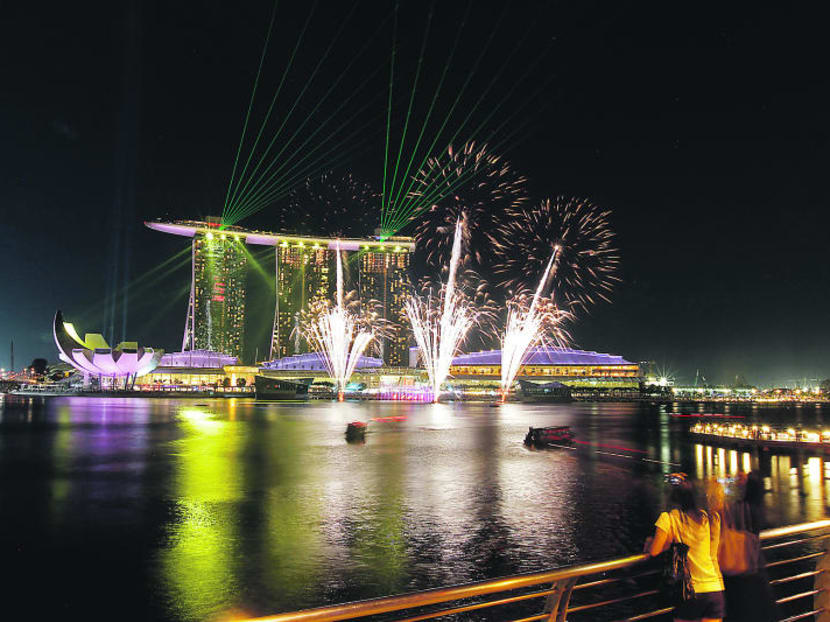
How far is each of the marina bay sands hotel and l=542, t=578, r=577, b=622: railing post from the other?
458 feet

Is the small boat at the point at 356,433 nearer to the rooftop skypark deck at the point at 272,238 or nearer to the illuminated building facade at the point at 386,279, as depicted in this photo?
the rooftop skypark deck at the point at 272,238

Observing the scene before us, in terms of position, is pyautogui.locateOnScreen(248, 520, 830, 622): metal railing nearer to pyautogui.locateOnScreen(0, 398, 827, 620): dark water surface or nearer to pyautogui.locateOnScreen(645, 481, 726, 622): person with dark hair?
pyautogui.locateOnScreen(645, 481, 726, 622): person with dark hair

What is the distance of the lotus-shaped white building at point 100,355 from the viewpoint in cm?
9838

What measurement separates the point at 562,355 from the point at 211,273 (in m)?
78.0

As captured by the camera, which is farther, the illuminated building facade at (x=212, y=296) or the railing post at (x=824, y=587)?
the illuminated building facade at (x=212, y=296)

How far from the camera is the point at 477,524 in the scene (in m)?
14.6

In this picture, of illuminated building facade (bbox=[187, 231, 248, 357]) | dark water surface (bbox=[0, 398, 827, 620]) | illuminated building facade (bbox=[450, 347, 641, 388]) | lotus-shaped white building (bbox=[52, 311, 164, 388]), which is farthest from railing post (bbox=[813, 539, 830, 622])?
illuminated building facade (bbox=[187, 231, 248, 357])

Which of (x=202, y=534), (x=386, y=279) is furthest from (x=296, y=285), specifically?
(x=202, y=534)

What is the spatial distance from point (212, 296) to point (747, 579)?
14654 centimetres

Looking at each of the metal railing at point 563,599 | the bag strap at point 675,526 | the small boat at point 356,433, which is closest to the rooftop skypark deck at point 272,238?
the small boat at point 356,433

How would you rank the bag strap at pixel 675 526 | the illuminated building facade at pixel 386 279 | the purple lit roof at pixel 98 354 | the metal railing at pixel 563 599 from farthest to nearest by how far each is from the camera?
the illuminated building facade at pixel 386 279 → the purple lit roof at pixel 98 354 → the bag strap at pixel 675 526 → the metal railing at pixel 563 599

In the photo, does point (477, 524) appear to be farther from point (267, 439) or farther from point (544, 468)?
point (267, 439)

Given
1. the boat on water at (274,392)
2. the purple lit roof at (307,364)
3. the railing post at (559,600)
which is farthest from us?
the purple lit roof at (307,364)

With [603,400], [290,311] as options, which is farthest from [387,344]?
[603,400]
